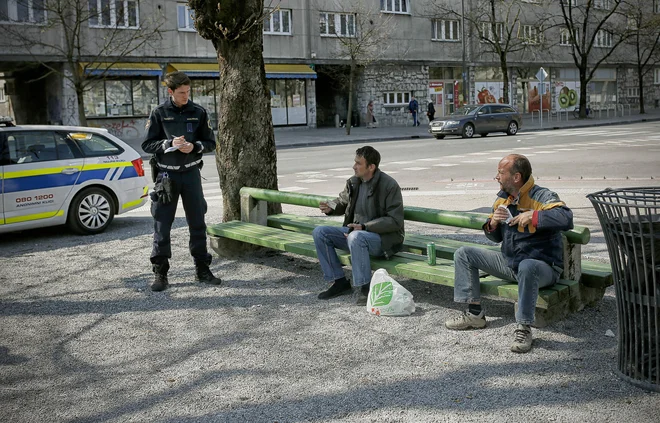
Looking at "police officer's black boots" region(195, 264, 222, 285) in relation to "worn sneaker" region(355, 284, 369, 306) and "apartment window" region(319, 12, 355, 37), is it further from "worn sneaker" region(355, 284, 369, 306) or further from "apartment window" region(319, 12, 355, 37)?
"apartment window" region(319, 12, 355, 37)

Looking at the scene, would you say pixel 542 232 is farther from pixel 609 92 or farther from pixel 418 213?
pixel 609 92

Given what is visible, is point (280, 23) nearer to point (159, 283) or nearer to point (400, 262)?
point (159, 283)

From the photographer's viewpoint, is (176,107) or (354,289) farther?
(176,107)

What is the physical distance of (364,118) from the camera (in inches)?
1858

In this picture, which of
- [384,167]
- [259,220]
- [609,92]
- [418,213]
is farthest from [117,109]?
[609,92]

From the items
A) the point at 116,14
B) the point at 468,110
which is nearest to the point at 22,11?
the point at 116,14

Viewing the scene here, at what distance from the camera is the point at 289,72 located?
42.0 meters

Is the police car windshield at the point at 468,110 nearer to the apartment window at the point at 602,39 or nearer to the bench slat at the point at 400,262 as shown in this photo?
the bench slat at the point at 400,262

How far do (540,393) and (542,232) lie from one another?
129cm

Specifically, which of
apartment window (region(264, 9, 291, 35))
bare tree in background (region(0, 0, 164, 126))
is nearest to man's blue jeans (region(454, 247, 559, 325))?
bare tree in background (region(0, 0, 164, 126))

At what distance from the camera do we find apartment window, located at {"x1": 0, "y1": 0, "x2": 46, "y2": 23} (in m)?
33.2

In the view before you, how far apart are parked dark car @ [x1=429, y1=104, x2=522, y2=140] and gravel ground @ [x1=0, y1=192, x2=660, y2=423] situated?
85.2ft

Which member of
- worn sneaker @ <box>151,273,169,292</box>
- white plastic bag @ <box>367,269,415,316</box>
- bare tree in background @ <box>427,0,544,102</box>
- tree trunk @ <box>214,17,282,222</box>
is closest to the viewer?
white plastic bag @ <box>367,269,415,316</box>

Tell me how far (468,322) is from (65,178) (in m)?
6.49
